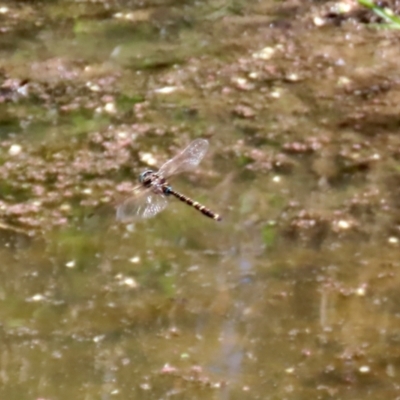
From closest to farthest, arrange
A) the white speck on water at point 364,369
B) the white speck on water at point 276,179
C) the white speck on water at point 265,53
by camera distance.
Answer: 1. the white speck on water at point 364,369
2. the white speck on water at point 276,179
3. the white speck on water at point 265,53

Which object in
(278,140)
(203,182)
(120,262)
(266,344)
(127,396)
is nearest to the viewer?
(127,396)

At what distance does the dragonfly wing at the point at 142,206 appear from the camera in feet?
7.61

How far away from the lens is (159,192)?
2.36 meters

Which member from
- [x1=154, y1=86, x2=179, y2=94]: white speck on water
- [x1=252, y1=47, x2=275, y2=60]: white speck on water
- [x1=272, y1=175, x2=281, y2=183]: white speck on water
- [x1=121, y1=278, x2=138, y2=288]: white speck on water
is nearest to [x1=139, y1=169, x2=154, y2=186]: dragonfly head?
[x1=121, y1=278, x2=138, y2=288]: white speck on water

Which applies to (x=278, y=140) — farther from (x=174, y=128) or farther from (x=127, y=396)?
(x=127, y=396)

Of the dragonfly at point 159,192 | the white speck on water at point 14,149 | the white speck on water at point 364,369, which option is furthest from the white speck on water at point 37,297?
the white speck on water at point 364,369

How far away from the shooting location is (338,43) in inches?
136

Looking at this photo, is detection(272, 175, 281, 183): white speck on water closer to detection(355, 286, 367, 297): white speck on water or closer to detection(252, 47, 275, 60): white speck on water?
detection(355, 286, 367, 297): white speck on water

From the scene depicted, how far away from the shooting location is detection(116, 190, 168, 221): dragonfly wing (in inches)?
91.4

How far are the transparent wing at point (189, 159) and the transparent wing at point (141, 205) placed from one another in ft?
0.45

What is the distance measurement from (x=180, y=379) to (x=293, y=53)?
1.86m

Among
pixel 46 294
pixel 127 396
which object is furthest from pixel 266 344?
pixel 46 294

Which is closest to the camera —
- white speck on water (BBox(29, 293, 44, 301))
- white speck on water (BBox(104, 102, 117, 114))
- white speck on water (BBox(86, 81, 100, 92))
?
white speck on water (BBox(29, 293, 44, 301))

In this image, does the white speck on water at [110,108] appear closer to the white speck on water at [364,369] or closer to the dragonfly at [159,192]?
the dragonfly at [159,192]
